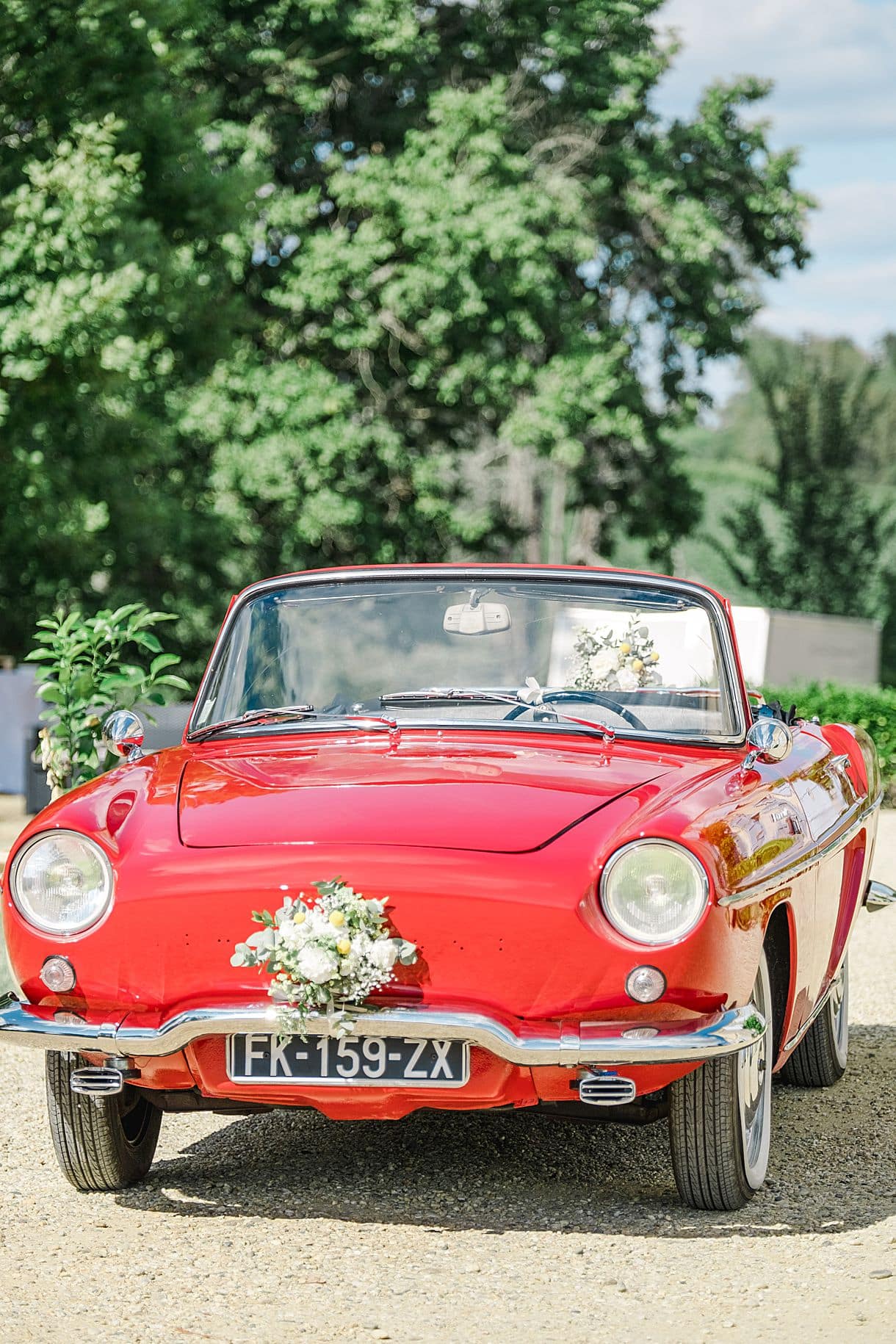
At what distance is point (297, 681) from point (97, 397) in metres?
13.7

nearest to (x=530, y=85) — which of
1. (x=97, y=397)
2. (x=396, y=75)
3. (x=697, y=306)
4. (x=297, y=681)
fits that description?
(x=396, y=75)

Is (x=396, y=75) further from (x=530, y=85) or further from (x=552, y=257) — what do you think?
(x=552, y=257)

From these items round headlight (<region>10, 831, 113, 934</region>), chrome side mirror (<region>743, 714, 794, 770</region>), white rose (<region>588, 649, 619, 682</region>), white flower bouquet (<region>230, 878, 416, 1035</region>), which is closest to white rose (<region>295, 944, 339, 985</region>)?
white flower bouquet (<region>230, 878, 416, 1035</region>)

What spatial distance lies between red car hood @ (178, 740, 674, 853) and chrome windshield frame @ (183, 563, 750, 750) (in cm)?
22

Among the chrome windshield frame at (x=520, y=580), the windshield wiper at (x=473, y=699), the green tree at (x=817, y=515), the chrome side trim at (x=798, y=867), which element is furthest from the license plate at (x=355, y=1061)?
the green tree at (x=817, y=515)

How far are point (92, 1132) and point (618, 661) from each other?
7.02 ft

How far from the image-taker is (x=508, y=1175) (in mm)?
4680

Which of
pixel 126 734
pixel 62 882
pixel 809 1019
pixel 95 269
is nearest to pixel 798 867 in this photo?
pixel 809 1019

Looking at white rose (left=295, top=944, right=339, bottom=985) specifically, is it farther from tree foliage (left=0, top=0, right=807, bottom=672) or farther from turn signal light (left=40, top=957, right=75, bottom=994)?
tree foliage (left=0, top=0, right=807, bottom=672)

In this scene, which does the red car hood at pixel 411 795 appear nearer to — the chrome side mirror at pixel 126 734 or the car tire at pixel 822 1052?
the chrome side mirror at pixel 126 734

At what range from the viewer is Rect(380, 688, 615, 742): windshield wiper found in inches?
196

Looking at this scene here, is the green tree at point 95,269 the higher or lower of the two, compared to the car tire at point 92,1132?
higher

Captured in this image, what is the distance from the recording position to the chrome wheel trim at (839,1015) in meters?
5.93

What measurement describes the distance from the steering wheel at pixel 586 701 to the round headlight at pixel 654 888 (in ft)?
3.29
